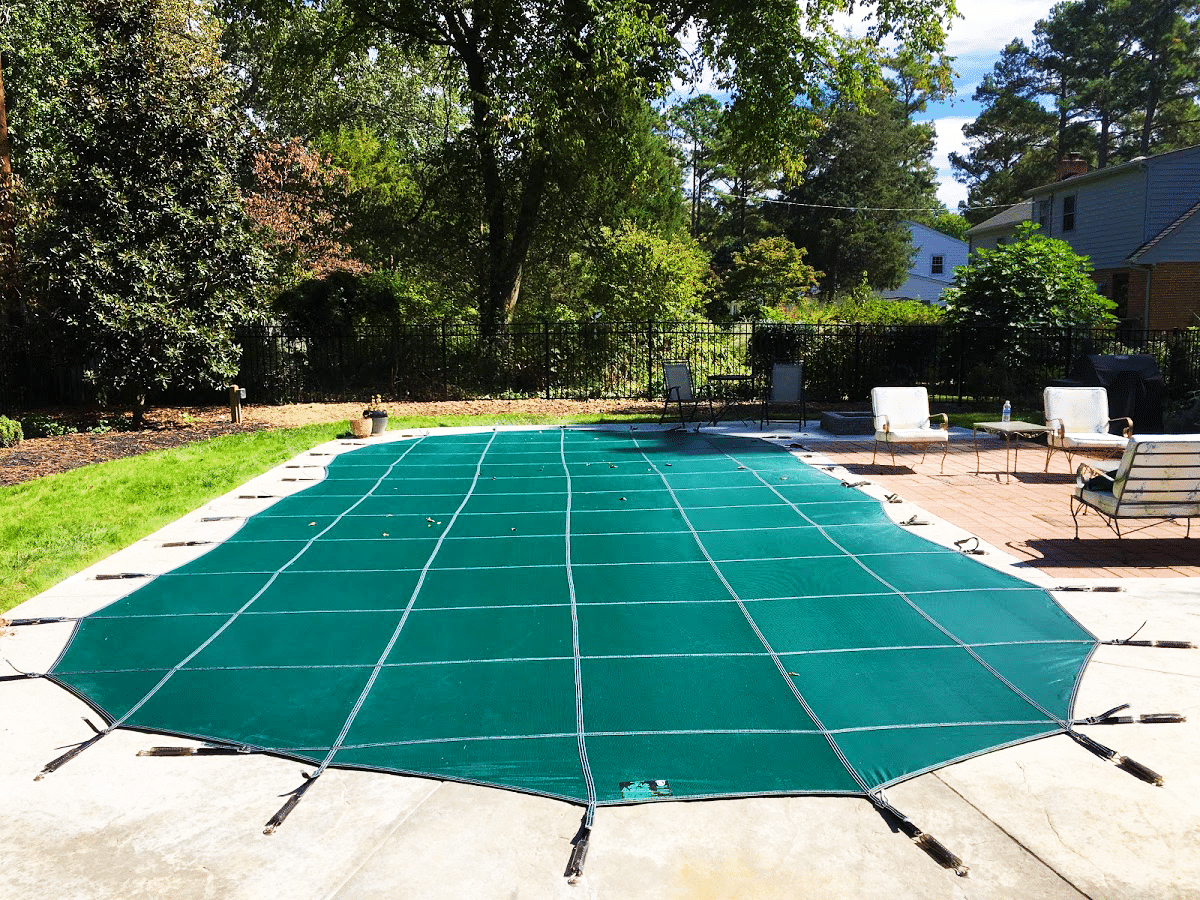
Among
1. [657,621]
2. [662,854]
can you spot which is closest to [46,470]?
[657,621]

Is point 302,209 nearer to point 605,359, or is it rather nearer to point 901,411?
point 605,359

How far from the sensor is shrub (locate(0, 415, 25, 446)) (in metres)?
11.3

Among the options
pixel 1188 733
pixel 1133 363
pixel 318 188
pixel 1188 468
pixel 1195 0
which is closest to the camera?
pixel 1188 733

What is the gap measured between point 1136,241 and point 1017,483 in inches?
694

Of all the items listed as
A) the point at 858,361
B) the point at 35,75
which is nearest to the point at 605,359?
the point at 858,361

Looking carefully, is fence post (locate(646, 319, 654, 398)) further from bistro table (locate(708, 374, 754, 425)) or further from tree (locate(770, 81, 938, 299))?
tree (locate(770, 81, 938, 299))

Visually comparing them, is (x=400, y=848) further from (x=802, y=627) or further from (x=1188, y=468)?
(x=1188, y=468)

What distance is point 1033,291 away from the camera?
14883 mm

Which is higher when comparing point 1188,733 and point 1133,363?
point 1133,363

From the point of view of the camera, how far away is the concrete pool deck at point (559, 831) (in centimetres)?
255

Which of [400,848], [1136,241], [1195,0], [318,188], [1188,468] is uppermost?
[1195,0]

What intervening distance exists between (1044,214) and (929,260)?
16559 millimetres

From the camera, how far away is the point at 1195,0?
3653 cm

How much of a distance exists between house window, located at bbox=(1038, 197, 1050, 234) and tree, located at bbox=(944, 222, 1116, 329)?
A: 1191cm
